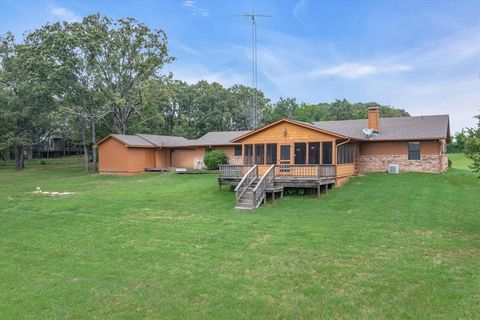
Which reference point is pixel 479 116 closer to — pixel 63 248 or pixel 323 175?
pixel 323 175

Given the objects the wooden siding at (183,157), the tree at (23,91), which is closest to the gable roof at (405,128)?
the wooden siding at (183,157)

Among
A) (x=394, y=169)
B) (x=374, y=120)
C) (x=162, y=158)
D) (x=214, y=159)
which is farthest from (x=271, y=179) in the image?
(x=162, y=158)

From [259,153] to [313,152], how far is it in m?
3.03

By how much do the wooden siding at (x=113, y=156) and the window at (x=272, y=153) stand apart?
14.3 meters

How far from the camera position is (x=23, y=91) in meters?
38.6

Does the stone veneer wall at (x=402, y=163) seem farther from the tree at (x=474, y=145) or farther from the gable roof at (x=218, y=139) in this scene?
the tree at (x=474, y=145)

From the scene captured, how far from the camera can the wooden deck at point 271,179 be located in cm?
1616

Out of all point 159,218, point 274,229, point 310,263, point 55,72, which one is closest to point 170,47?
point 55,72

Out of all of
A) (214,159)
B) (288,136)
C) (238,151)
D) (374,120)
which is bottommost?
(214,159)

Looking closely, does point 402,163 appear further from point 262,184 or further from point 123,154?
point 123,154

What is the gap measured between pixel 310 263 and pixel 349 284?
1326 millimetres

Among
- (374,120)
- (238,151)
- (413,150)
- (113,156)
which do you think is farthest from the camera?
(113,156)

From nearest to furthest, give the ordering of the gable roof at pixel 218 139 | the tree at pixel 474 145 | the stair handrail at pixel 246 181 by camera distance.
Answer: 1. the tree at pixel 474 145
2. the stair handrail at pixel 246 181
3. the gable roof at pixel 218 139

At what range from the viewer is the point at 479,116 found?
9.81m
